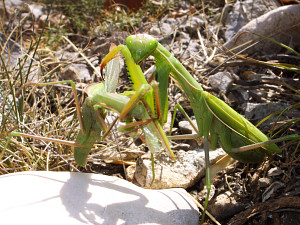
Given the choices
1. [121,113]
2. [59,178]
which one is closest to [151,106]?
[121,113]

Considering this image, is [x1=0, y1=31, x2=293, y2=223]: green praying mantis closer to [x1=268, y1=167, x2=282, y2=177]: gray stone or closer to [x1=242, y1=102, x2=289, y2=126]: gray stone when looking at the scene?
[x1=268, y1=167, x2=282, y2=177]: gray stone

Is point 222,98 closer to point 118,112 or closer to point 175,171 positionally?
point 175,171

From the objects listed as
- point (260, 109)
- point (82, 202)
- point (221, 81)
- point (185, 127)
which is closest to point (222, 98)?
point (221, 81)

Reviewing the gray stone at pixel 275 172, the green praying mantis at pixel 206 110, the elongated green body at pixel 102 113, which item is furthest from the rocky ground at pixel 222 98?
the elongated green body at pixel 102 113

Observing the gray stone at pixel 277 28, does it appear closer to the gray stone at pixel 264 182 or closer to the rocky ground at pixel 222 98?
the rocky ground at pixel 222 98

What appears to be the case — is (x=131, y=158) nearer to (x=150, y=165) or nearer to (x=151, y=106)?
(x=150, y=165)

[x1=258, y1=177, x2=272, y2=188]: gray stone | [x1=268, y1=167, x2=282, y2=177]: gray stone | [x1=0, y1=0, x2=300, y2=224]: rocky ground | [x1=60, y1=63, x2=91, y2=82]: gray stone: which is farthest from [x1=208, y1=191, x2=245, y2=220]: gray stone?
[x1=60, y1=63, x2=91, y2=82]: gray stone
